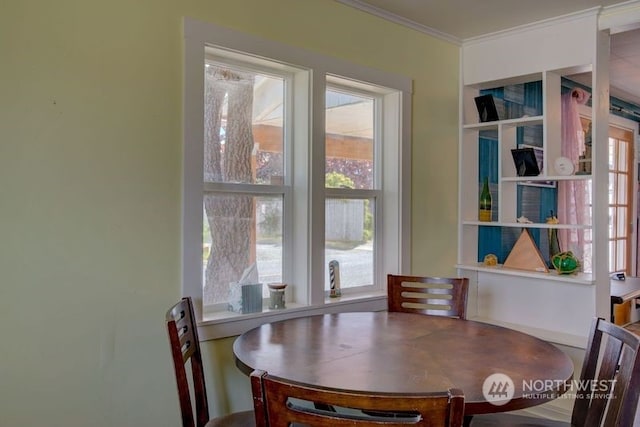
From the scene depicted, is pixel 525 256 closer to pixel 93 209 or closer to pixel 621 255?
pixel 93 209

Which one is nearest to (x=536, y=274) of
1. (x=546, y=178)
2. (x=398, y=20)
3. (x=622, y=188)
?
(x=546, y=178)

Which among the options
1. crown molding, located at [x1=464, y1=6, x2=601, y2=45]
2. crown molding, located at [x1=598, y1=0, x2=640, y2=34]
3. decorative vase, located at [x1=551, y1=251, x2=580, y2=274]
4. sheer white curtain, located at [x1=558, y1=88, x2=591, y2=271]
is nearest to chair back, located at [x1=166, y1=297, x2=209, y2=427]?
decorative vase, located at [x1=551, y1=251, x2=580, y2=274]

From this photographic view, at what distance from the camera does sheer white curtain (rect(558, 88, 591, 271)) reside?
13.1ft

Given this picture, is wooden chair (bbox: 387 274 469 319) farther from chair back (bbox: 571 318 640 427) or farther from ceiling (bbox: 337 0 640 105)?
ceiling (bbox: 337 0 640 105)

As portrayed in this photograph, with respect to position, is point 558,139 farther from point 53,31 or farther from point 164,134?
point 53,31

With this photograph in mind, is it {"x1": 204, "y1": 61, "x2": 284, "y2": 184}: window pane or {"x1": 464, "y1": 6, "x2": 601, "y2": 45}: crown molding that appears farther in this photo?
{"x1": 464, "y1": 6, "x2": 601, "y2": 45}: crown molding

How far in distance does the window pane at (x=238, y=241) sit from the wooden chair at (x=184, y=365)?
0.42 metres

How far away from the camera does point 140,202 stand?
77.5 inches

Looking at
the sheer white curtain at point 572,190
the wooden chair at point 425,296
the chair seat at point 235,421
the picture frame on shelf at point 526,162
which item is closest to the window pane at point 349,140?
the wooden chair at point 425,296

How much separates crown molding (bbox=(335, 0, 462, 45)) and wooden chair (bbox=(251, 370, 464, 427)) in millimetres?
2224

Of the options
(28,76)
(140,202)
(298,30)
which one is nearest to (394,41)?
(298,30)

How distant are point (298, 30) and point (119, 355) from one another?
1.76 m

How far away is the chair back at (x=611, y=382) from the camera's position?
1371 mm

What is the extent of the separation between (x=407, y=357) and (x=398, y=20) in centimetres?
209
